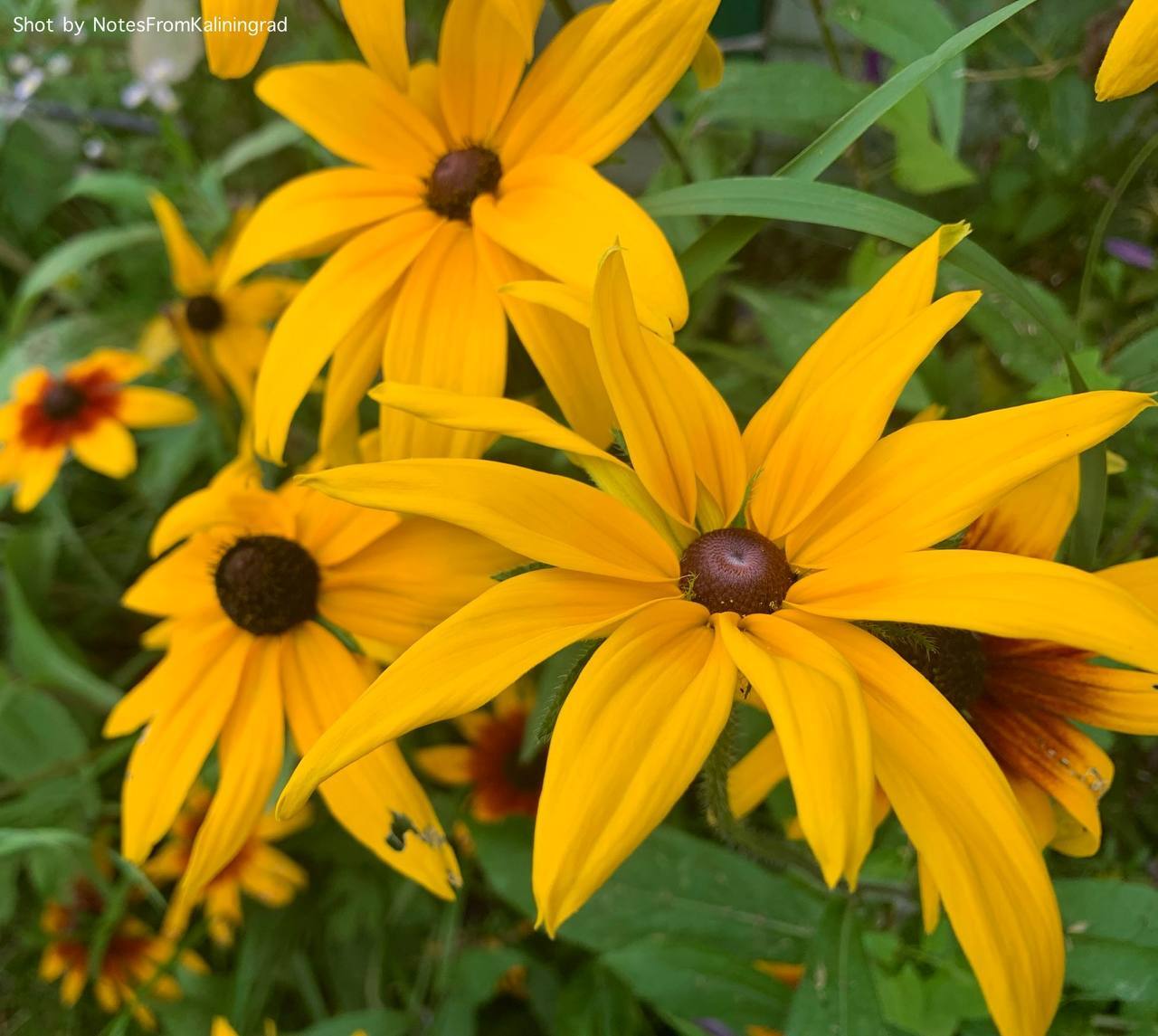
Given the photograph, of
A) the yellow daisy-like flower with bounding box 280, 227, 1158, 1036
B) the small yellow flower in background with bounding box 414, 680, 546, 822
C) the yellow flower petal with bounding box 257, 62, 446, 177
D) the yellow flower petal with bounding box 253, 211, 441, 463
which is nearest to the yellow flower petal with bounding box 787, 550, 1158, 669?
the yellow daisy-like flower with bounding box 280, 227, 1158, 1036

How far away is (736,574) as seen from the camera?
450mm

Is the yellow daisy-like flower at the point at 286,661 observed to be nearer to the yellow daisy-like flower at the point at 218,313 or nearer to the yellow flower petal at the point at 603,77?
the yellow flower petal at the point at 603,77

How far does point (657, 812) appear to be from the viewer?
37 cm

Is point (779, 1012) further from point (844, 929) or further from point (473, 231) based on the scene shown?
point (473, 231)

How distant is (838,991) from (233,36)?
687 mm

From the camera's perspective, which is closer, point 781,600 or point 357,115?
point 781,600

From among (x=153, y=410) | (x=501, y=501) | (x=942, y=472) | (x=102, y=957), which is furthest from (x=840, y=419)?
(x=102, y=957)

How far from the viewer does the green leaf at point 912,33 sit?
0.69m

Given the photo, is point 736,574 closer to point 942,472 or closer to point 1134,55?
point 942,472

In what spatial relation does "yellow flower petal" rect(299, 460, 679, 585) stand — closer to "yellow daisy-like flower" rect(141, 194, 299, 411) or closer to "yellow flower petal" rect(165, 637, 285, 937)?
"yellow flower petal" rect(165, 637, 285, 937)

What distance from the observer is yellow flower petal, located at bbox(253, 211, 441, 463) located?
1.98ft

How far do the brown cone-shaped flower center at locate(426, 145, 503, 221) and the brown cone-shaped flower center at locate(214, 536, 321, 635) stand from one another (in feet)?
0.88

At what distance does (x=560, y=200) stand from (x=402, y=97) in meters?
0.19

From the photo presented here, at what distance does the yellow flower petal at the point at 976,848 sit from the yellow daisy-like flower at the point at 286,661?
0.30 m
